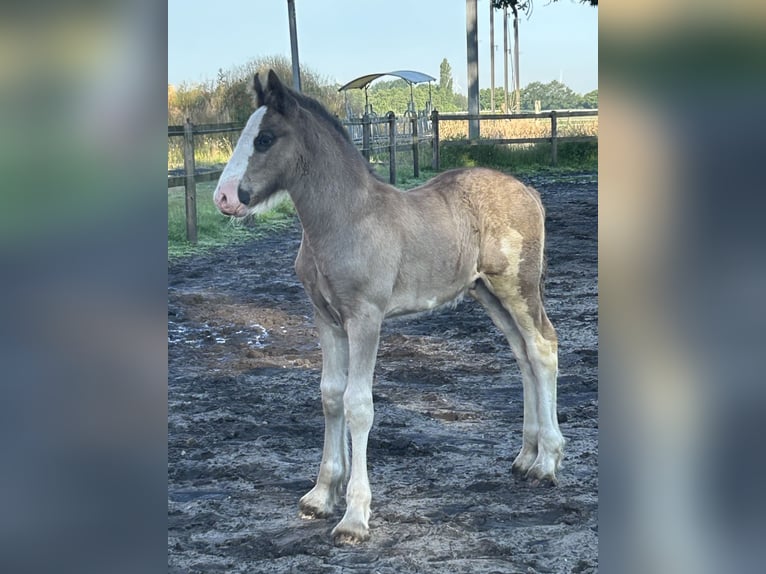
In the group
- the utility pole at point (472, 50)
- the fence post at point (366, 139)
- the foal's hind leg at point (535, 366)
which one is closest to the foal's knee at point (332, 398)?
A: the foal's hind leg at point (535, 366)

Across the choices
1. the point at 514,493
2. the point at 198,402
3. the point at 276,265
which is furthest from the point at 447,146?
the point at 514,493

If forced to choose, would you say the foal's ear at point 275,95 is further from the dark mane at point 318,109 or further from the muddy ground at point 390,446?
the muddy ground at point 390,446

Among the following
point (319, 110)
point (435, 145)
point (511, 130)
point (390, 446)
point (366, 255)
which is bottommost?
point (390, 446)

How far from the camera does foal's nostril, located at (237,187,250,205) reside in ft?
13.2

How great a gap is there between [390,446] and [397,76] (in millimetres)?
27590

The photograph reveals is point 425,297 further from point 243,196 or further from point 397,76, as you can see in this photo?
point 397,76

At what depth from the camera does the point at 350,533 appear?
161 inches

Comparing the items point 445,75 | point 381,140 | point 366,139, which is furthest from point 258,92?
point 445,75
